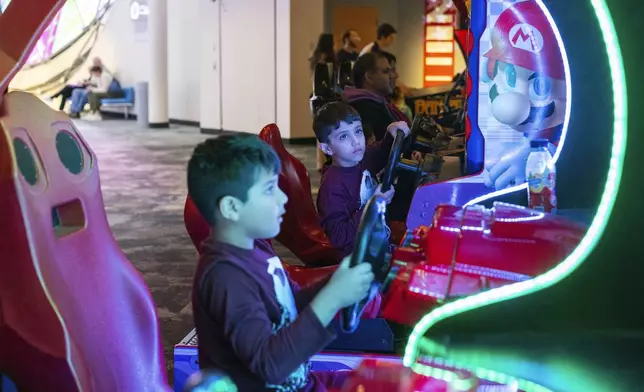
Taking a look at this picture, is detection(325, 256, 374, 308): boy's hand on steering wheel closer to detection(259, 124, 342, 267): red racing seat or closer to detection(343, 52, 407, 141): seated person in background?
detection(259, 124, 342, 267): red racing seat

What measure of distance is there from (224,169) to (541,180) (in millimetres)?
900

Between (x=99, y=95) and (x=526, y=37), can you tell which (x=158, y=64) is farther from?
(x=526, y=37)

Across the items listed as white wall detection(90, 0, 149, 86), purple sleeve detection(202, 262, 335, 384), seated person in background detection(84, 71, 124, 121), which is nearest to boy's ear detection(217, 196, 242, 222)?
purple sleeve detection(202, 262, 335, 384)

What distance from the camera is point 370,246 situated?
1.42 metres

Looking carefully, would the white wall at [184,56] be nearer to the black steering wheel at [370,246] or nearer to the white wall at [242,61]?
the white wall at [242,61]

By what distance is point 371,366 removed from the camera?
1.76 metres

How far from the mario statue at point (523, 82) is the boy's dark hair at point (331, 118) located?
0.58m

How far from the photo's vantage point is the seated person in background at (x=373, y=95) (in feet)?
14.2

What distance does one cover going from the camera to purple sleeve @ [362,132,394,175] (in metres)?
3.66

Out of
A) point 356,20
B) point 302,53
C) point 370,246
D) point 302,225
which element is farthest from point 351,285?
point 356,20

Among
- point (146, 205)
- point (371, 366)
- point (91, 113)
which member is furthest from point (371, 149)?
point (91, 113)

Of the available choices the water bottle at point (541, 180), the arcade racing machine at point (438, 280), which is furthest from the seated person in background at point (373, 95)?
the arcade racing machine at point (438, 280)

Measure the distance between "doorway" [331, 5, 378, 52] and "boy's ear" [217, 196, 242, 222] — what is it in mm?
10713

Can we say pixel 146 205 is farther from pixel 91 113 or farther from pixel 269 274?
pixel 91 113
